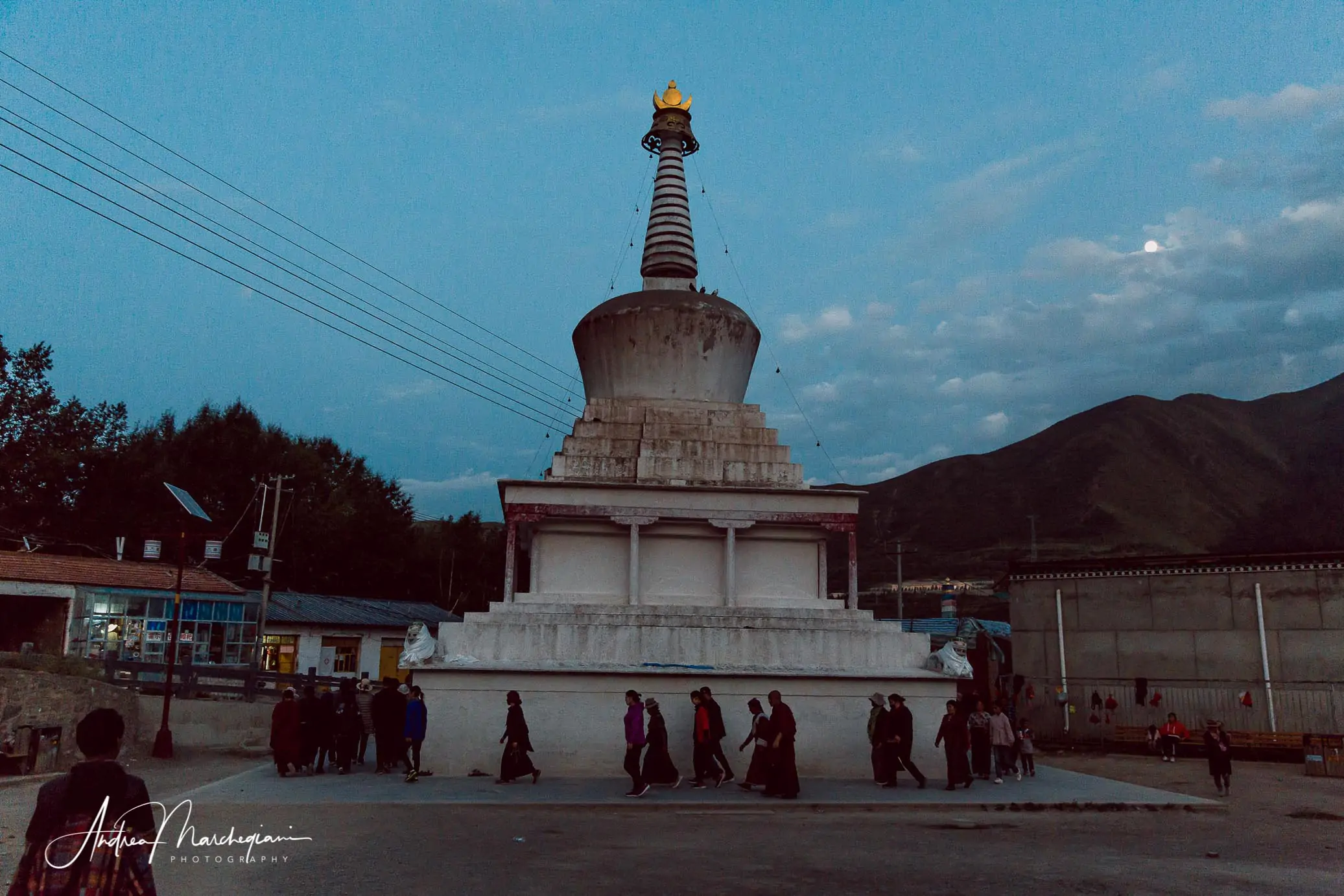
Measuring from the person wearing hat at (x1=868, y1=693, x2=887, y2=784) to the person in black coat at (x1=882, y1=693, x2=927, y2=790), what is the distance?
28 mm

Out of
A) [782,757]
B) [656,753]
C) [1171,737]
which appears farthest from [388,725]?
[1171,737]

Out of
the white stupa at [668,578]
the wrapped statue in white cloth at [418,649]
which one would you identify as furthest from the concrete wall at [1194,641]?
the wrapped statue in white cloth at [418,649]

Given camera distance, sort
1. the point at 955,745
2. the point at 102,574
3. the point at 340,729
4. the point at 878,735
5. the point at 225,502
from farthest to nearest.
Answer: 1. the point at 225,502
2. the point at 102,574
3. the point at 340,729
4. the point at 878,735
5. the point at 955,745

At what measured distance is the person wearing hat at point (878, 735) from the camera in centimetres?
1358

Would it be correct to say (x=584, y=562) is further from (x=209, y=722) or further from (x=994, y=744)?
(x=209, y=722)

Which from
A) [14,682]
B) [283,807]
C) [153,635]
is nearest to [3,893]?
[283,807]

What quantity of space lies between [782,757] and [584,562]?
6.44m

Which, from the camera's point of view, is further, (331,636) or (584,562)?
(331,636)

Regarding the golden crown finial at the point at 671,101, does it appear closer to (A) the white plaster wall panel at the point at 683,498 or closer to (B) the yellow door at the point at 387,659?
(A) the white plaster wall panel at the point at 683,498

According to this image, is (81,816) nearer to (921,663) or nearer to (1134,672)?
(921,663)

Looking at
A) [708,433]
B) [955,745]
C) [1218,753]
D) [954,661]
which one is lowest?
[1218,753]

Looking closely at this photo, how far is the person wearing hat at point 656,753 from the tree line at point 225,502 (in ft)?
88.9

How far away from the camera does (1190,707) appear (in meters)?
23.1

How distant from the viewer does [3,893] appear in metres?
7.25
